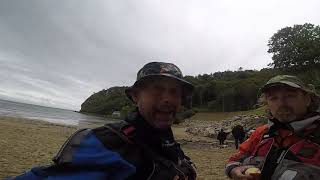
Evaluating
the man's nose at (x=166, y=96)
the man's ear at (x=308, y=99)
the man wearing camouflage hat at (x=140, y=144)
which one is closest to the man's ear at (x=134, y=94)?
the man wearing camouflage hat at (x=140, y=144)

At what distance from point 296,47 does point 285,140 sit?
73.5 meters

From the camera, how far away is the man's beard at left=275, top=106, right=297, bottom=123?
10.4 ft

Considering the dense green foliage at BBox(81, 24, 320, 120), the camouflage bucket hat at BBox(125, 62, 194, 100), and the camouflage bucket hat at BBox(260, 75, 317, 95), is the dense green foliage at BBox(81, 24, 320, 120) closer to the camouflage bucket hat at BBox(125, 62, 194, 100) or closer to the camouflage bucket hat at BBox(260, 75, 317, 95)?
the camouflage bucket hat at BBox(260, 75, 317, 95)

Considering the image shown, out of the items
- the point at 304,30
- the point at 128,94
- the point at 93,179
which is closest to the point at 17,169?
the point at 128,94

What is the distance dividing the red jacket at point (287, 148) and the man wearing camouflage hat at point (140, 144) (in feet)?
2.50

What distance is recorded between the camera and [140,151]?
2.22m

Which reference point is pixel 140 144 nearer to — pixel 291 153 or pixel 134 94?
pixel 134 94

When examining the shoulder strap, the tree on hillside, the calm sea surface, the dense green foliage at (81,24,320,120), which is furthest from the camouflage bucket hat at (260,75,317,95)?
the tree on hillside

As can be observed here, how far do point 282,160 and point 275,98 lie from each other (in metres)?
0.60

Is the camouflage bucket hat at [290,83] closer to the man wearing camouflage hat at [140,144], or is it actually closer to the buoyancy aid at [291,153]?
the buoyancy aid at [291,153]

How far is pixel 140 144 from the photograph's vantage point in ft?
7.37

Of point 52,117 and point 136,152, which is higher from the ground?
point 52,117

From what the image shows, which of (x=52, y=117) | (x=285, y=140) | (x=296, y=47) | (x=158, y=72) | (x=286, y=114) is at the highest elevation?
(x=296, y=47)

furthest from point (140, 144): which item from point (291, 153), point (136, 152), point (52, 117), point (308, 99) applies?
point (52, 117)
